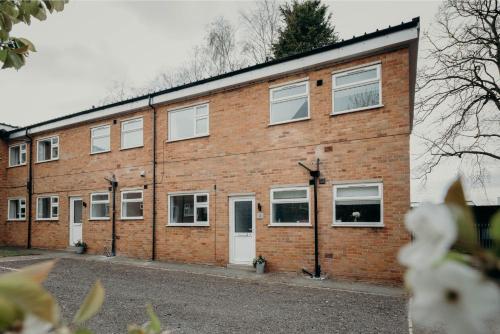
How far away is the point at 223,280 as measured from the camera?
34.5ft

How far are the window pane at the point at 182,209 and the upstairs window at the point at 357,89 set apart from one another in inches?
252

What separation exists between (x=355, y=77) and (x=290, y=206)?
14.2 ft

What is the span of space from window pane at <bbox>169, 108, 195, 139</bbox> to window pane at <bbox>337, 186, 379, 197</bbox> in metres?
6.24

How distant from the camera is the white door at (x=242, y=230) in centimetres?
1238

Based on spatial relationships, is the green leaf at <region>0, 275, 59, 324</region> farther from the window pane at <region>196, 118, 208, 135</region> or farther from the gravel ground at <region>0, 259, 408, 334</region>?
the window pane at <region>196, 118, 208, 135</region>

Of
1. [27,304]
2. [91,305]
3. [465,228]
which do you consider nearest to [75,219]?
[91,305]

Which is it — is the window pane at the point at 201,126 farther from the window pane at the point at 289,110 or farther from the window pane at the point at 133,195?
the window pane at the point at 133,195

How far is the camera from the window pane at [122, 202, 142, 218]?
15547 mm

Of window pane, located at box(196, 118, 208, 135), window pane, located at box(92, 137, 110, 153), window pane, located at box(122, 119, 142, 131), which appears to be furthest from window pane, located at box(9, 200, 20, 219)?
window pane, located at box(196, 118, 208, 135)

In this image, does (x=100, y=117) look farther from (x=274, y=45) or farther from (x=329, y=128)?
(x=274, y=45)

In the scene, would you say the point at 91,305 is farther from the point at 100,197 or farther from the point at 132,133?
the point at 100,197

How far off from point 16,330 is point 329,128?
11086mm

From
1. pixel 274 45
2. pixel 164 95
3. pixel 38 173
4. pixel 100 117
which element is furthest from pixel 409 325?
pixel 274 45

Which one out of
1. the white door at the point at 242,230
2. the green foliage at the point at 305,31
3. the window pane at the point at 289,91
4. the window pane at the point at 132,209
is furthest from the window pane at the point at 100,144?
the green foliage at the point at 305,31
